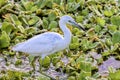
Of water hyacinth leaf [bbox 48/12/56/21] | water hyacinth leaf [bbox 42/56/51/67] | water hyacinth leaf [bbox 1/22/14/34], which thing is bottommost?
water hyacinth leaf [bbox 42/56/51/67]

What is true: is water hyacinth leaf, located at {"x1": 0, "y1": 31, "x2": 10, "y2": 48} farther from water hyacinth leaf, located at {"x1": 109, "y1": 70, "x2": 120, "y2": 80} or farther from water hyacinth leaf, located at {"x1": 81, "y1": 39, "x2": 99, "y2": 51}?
water hyacinth leaf, located at {"x1": 109, "y1": 70, "x2": 120, "y2": 80}

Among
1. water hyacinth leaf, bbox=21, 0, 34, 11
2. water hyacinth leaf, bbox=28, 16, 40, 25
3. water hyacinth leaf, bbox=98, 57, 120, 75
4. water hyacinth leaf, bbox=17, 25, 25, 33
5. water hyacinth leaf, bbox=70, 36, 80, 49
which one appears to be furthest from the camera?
water hyacinth leaf, bbox=21, 0, 34, 11

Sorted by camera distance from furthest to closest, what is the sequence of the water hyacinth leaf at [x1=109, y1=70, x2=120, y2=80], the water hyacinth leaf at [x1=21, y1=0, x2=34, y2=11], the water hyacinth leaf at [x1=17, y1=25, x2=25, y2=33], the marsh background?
the water hyacinth leaf at [x1=21, y1=0, x2=34, y2=11] < the water hyacinth leaf at [x1=17, y1=25, x2=25, y2=33] < the marsh background < the water hyacinth leaf at [x1=109, y1=70, x2=120, y2=80]

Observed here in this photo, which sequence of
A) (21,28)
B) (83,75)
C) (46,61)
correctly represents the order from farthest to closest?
(21,28) → (46,61) → (83,75)

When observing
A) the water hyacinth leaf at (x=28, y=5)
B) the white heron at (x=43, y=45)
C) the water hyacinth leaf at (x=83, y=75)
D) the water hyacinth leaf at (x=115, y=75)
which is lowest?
the water hyacinth leaf at (x=115, y=75)

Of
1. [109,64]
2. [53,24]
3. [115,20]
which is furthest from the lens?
[115,20]

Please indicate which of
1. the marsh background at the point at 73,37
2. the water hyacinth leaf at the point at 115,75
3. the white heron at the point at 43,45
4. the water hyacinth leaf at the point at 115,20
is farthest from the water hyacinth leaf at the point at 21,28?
the water hyacinth leaf at the point at 115,75

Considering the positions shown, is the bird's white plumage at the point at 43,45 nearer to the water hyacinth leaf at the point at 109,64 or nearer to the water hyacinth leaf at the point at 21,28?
the water hyacinth leaf at the point at 109,64

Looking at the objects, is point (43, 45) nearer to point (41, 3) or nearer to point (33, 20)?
point (33, 20)

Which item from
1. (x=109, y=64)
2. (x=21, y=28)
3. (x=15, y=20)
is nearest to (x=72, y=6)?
(x=15, y=20)

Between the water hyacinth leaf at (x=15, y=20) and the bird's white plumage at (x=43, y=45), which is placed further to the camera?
the water hyacinth leaf at (x=15, y=20)

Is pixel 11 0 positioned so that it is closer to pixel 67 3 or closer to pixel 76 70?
pixel 67 3

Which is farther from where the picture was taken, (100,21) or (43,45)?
(100,21)

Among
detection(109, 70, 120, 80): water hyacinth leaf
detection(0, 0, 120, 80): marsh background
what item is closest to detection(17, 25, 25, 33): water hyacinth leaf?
detection(0, 0, 120, 80): marsh background
